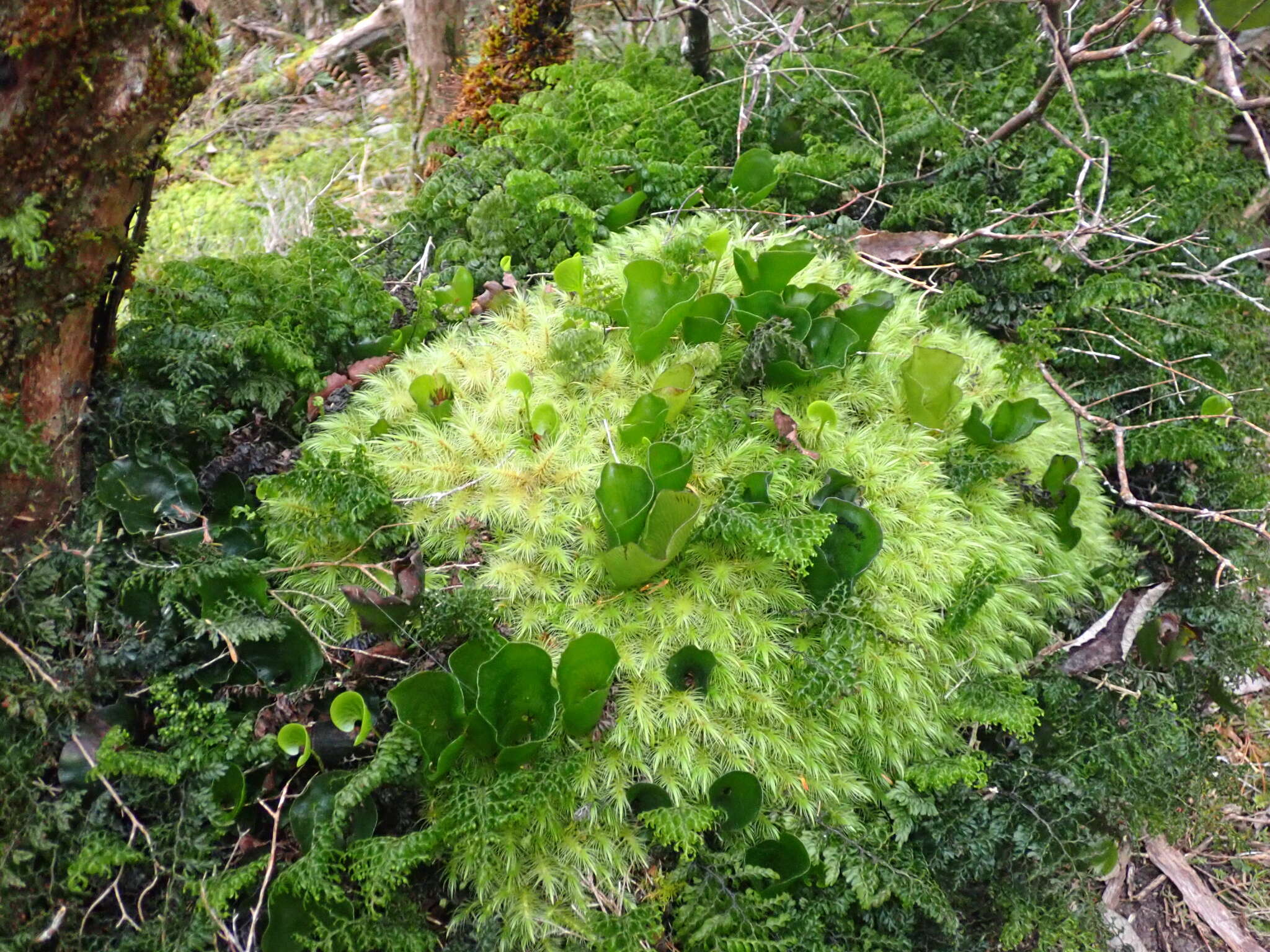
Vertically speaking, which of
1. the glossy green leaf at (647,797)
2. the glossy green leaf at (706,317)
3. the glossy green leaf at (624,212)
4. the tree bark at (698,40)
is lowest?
the glossy green leaf at (647,797)

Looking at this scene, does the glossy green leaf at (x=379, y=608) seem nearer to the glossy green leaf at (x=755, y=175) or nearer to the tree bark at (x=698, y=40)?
the glossy green leaf at (x=755, y=175)

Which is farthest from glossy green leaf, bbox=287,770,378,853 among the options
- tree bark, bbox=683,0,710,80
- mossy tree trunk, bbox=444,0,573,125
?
tree bark, bbox=683,0,710,80

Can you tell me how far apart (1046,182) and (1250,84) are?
2.49m

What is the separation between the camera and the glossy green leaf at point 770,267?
243cm

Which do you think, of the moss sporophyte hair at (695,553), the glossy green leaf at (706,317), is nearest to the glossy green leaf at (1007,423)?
the moss sporophyte hair at (695,553)

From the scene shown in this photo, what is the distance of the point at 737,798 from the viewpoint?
71.7 inches

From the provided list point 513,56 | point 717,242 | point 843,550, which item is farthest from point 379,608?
point 513,56

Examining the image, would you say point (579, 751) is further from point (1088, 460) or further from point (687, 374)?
point (1088, 460)

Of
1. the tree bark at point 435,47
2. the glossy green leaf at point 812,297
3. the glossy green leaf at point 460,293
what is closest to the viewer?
the glossy green leaf at point 812,297

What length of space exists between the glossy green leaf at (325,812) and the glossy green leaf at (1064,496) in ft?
6.73

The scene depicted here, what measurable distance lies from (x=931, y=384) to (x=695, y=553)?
3.05 ft

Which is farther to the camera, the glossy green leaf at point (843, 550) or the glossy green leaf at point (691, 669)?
the glossy green leaf at point (843, 550)

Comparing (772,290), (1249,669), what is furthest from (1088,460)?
(772,290)

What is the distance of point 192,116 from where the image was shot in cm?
588
